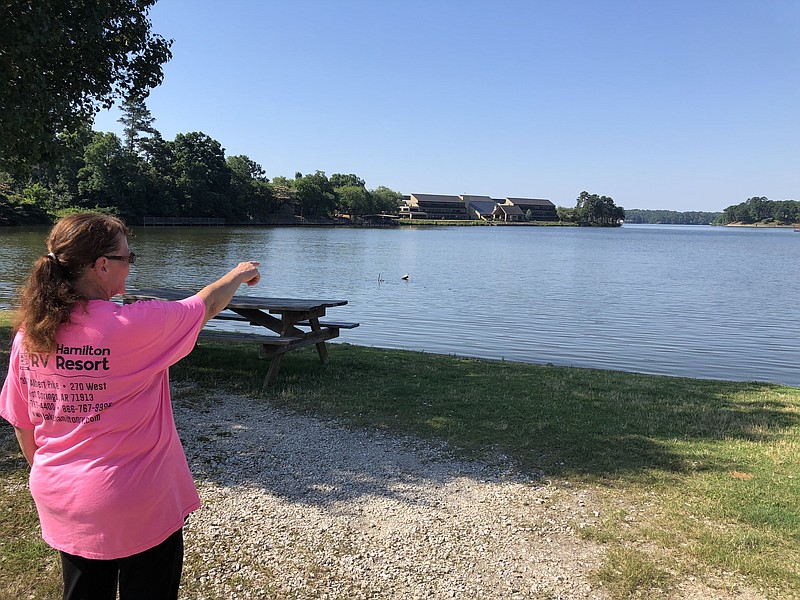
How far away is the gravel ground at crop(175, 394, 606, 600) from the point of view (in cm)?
349

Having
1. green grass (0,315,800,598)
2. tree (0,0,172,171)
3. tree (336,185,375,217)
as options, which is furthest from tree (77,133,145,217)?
green grass (0,315,800,598)

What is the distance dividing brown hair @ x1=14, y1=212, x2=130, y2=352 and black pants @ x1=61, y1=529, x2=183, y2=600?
2.66ft

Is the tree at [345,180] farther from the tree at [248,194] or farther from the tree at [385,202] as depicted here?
the tree at [248,194]

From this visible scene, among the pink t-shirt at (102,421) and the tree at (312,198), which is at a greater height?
the tree at (312,198)

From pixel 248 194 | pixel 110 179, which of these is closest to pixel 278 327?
pixel 110 179

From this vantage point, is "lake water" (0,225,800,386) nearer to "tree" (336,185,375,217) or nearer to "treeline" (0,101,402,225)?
"treeline" (0,101,402,225)

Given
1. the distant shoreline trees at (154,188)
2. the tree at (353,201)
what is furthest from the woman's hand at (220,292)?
the tree at (353,201)

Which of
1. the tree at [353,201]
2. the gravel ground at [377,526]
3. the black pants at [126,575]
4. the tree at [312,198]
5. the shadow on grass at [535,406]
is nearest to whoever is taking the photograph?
the black pants at [126,575]

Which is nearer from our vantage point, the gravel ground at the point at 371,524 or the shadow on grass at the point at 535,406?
the gravel ground at the point at 371,524

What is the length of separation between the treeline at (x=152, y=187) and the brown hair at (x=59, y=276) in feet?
219

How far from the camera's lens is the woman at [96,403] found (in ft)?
6.62

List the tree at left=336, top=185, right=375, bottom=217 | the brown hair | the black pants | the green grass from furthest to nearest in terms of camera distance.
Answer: the tree at left=336, top=185, right=375, bottom=217, the green grass, the black pants, the brown hair

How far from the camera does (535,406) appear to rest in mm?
7082

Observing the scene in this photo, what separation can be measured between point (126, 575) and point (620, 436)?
16.6ft
